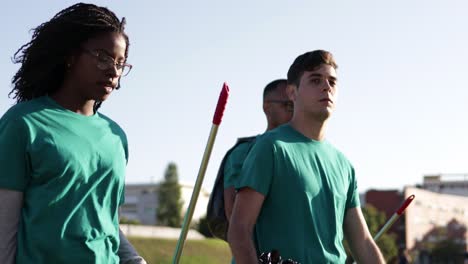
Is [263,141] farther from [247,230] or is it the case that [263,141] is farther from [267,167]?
[247,230]

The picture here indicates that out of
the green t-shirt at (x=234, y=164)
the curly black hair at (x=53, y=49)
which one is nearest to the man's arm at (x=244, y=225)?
the green t-shirt at (x=234, y=164)

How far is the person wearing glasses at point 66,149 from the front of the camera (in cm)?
387

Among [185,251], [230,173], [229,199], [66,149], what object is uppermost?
[66,149]

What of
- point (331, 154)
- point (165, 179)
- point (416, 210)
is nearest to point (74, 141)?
point (331, 154)

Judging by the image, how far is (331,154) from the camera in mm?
5477

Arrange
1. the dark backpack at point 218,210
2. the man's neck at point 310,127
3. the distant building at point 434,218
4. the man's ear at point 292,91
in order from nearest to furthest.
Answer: the man's neck at point 310,127
the man's ear at point 292,91
the dark backpack at point 218,210
the distant building at point 434,218

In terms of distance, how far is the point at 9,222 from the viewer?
3.84 metres

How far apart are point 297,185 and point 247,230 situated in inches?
15.0

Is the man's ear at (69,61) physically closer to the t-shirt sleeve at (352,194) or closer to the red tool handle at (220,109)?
the red tool handle at (220,109)

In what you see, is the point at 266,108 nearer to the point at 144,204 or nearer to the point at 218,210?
the point at 218,210

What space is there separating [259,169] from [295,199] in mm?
248

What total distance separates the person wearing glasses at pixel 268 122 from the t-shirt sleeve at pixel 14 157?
221 cm

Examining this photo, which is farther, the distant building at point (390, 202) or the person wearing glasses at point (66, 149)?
the distant building at point (390, 202)

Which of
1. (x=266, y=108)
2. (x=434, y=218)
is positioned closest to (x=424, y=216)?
(x=434, y=218)
